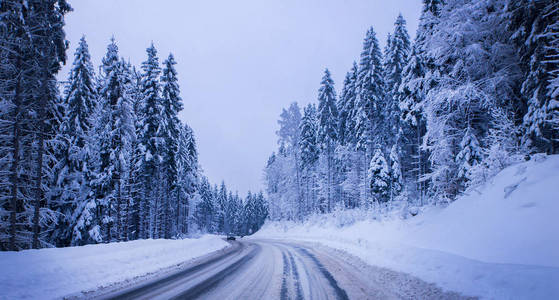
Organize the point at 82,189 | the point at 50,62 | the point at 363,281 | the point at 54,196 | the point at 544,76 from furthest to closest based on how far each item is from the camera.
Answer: the point at 82,189
the point at 54,196
the point at 50,62
the point at 544,76
the point at 363,281

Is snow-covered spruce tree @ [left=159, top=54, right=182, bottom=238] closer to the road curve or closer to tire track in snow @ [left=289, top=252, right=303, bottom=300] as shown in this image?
the road curve

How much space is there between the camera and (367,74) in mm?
29125

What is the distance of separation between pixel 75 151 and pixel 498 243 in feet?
78.1

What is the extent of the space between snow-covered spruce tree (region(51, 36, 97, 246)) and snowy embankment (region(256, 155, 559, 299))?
20289mm

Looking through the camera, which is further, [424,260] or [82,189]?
[82,189]

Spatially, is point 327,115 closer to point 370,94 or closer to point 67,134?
point 370,94

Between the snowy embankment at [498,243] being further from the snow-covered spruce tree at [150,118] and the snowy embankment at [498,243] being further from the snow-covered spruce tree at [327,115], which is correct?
the snow-covered spruce tree at [327,115]

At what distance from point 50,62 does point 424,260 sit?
18.5 metres

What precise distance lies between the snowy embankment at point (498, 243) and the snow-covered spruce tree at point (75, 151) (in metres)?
20.3

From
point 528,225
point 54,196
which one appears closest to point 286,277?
point 528,225

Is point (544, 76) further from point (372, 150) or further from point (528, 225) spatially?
point (372, 150)

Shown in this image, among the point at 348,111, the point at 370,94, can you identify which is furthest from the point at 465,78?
the point at 348,111

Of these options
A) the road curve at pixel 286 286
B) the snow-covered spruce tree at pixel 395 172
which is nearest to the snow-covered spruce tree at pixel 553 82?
the road curve at pixel 286 286

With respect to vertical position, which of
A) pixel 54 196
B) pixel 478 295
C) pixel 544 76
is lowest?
pixel 478 295
